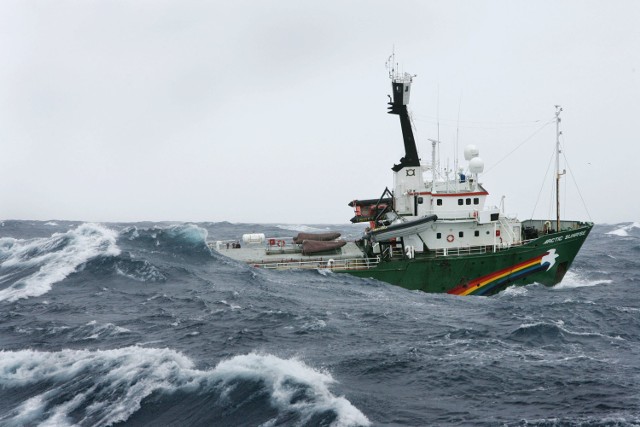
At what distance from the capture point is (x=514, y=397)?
1514 cm

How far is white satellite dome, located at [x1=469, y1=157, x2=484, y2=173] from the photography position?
124 feet

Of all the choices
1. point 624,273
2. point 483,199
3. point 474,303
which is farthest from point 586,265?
point 474,303

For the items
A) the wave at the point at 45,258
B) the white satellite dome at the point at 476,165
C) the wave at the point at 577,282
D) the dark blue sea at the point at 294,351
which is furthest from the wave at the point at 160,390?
the wave at the point at 577,282

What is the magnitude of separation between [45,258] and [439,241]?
2929 centimetres

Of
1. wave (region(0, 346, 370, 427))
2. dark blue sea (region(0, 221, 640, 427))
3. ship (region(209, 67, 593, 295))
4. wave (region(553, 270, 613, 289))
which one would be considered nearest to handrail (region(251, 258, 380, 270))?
ship (region(209, 67, 593, 295))

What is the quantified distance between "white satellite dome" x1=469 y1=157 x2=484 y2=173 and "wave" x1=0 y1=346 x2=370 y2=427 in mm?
25534

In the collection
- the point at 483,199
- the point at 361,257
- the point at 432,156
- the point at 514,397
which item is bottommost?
the point at 514,397

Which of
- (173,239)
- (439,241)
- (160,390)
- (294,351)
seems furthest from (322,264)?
(160,390)

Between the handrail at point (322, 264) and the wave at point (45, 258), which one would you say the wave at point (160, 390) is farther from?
the handrail at point (322, 264)

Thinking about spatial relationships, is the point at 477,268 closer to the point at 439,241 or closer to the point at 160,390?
the point at 439,241

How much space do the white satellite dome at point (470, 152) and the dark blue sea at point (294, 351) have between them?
1065 centimetres

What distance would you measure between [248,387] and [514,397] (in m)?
8.13

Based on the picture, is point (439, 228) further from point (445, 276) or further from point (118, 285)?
point (118, 285)

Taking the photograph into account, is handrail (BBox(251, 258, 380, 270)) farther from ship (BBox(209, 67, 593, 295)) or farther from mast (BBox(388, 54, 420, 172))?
mast (BBox(388, 54, 420, 172))
